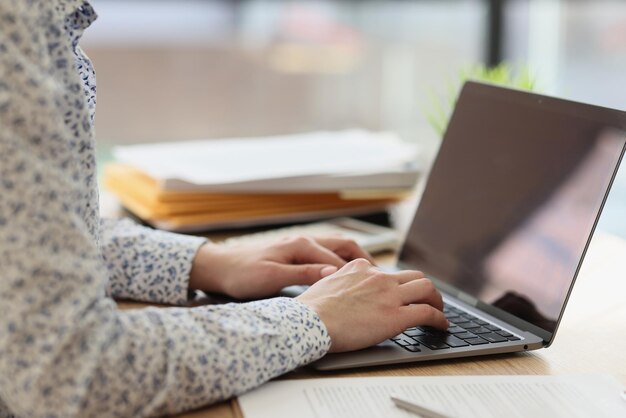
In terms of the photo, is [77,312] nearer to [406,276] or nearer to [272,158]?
[406,276]

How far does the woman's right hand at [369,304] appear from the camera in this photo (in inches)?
33.7

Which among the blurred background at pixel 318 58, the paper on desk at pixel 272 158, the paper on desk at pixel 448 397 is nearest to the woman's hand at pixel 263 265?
the paper on desk at pixel 448 397

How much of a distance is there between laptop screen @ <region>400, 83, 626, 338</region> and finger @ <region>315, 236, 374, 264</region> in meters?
0.08

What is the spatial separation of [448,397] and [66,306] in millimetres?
332

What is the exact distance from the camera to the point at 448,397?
2.58ft

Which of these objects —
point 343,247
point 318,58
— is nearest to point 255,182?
point 343,247

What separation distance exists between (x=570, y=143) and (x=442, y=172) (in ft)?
0.76

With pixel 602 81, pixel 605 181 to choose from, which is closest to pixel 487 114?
pixel 605 181

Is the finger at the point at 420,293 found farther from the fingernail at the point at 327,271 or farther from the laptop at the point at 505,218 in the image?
the fingernail at the point at 327,271

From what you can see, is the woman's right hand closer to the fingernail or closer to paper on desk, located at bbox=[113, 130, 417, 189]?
the fingernail

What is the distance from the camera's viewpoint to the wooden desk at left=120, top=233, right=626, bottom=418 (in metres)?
0.84

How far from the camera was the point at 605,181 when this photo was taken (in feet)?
3.04

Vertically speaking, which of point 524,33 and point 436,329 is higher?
point 524,33

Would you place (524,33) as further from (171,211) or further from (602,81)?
(171,211)
